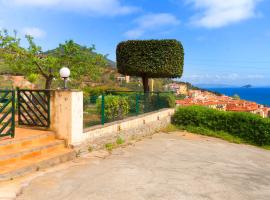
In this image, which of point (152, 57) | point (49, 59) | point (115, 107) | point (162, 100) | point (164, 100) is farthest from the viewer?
point (152, 57)

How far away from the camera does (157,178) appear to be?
6312 mm

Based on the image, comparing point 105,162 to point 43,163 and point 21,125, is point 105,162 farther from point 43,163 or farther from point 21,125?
point 21,125

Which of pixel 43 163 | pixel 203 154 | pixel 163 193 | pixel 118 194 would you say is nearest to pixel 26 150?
pixel 43 163

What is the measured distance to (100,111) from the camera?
30.9ft

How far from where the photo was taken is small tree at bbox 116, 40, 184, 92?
1628 cm

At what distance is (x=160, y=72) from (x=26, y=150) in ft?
35.8

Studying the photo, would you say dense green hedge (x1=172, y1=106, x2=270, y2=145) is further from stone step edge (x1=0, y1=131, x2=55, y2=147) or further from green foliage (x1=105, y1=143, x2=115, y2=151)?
stone step edge (x1=0, y1=131, x2=55, y2=147)

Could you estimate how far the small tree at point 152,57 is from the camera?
16.3m

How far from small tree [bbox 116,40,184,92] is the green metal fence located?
6.03 feet

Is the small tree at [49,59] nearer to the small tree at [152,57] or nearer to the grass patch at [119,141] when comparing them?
the small tree at [152,57]

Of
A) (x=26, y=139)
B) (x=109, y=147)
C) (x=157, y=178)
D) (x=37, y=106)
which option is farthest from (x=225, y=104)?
(x=26, y=139)

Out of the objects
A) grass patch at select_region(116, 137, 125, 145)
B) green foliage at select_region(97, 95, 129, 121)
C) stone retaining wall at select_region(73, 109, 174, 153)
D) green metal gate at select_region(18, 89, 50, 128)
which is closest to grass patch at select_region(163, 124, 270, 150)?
stone retaining wall at select_region(73, 109, 174, 153)

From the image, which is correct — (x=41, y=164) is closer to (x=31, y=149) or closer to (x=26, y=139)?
(x=31, y=149)

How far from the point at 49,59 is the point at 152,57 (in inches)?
253
